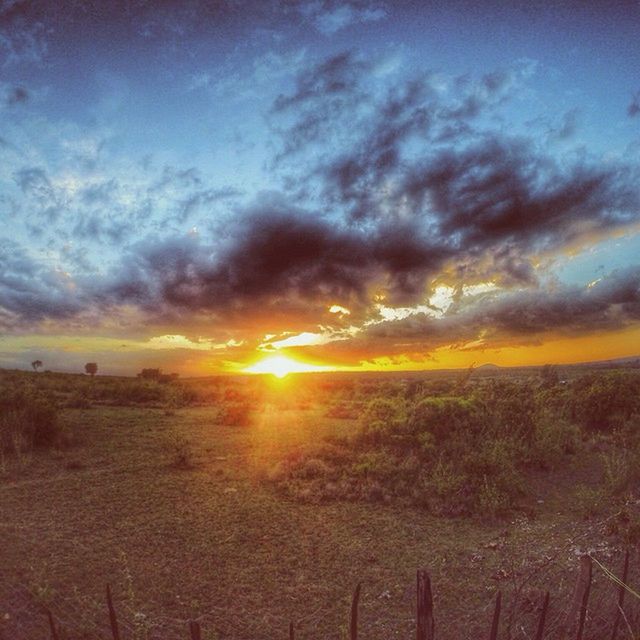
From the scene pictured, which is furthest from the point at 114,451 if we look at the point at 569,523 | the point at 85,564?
the point at 569,523

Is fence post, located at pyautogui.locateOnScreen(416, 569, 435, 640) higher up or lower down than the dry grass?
higher up

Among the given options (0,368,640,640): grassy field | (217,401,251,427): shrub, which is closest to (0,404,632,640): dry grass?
(0,368,640,640): grassy field

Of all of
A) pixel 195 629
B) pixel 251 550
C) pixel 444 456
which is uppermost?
pixel 195 629

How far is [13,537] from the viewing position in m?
7.52

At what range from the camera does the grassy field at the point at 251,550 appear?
567cm

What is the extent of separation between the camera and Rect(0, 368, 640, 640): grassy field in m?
5.67

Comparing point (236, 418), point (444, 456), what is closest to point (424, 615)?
point (444, 456)

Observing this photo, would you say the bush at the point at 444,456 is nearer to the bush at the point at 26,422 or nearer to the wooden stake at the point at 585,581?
the wooden stake at the point at 585,581

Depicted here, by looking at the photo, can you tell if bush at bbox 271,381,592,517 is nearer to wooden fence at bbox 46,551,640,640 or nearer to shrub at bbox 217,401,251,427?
wooden fence at bbox 46,551,640,640

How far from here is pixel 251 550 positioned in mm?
7520

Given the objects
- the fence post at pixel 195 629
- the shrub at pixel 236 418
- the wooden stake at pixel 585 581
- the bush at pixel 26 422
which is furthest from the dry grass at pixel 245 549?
the shrub at pixel 236 418

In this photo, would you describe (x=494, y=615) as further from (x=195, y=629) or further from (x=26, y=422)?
(x=26, y=422)

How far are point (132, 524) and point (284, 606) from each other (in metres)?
3.88

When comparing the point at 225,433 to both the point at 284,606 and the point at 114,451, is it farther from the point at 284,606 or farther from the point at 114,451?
the point at 284,606
